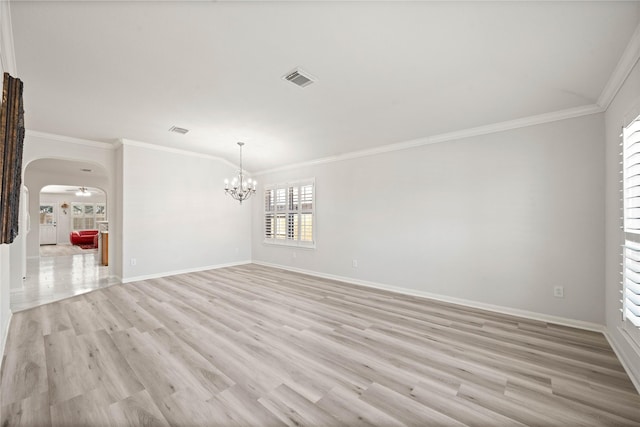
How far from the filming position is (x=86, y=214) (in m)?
14.0

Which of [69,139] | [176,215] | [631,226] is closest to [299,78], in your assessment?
[631,226]

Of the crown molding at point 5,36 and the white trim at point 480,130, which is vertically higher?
the crown molding at point 5,36

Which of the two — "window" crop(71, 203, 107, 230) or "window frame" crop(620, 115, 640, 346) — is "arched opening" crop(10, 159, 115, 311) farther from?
"window frame" crop(620, 115, 640, 346)

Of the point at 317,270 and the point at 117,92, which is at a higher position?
the point at 117,92

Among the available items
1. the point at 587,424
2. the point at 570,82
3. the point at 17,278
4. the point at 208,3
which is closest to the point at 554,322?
the point at 587,424

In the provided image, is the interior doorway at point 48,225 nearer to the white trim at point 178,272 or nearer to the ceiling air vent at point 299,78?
the white trim at point 178,272

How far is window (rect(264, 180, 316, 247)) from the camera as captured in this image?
6105 millimetres

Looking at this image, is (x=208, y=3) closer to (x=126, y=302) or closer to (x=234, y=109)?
(x=234, y=109)

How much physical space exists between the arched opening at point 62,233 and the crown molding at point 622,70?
7.37 m

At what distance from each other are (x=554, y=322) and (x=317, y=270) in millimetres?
3936

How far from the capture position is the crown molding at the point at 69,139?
15.3 ft

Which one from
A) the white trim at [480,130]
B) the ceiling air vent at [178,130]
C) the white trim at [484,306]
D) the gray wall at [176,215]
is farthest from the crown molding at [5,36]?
the white trim at [484,306]

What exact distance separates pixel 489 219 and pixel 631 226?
1.48 metres

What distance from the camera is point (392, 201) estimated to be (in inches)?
186
